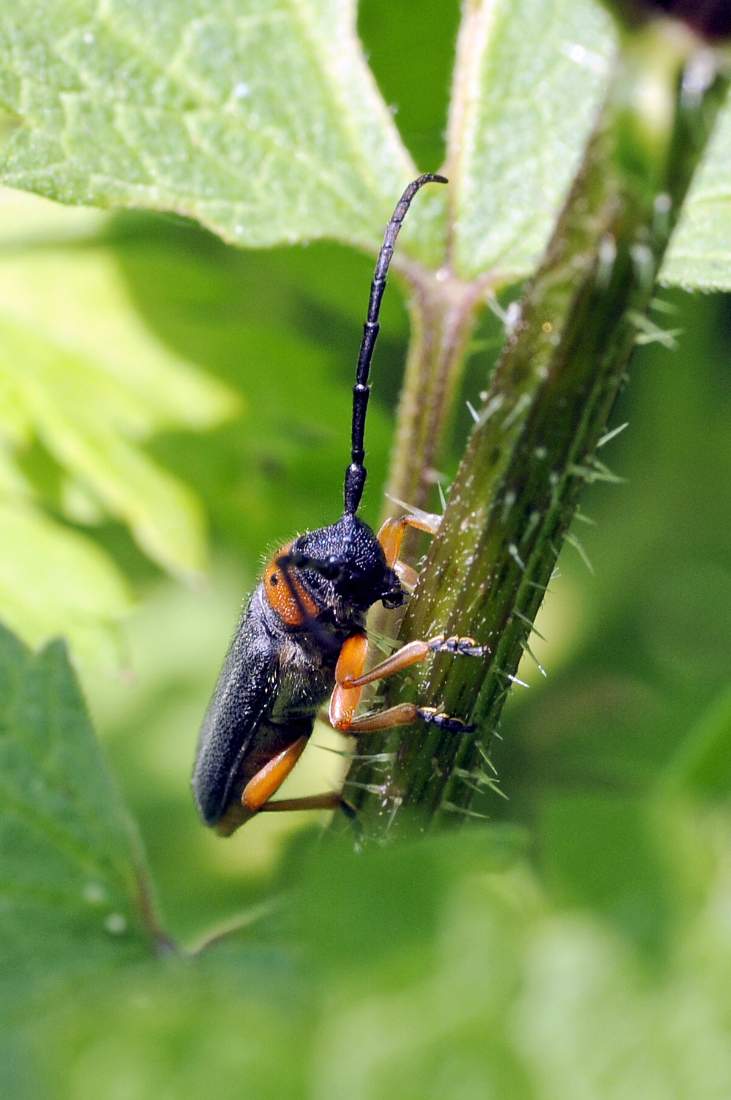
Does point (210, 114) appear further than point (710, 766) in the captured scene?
Yes

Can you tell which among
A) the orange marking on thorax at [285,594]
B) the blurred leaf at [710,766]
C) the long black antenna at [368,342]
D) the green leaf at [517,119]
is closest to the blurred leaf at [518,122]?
the green leaf at [517,119]

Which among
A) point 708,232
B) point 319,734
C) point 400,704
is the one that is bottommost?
point 319,734

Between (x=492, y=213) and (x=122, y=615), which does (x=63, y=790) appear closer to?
(x=122, y=615)

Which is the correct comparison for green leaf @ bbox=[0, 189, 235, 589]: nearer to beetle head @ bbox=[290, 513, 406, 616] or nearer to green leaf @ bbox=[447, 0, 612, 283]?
beetle head @ bbox=[290, 513, 406, 616]

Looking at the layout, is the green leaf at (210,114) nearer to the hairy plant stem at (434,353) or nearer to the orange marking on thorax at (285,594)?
the hairy plant stem at (434,353)

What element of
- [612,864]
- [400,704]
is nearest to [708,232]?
[400,704]

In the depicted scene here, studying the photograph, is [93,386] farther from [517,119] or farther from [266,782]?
[517,119]
